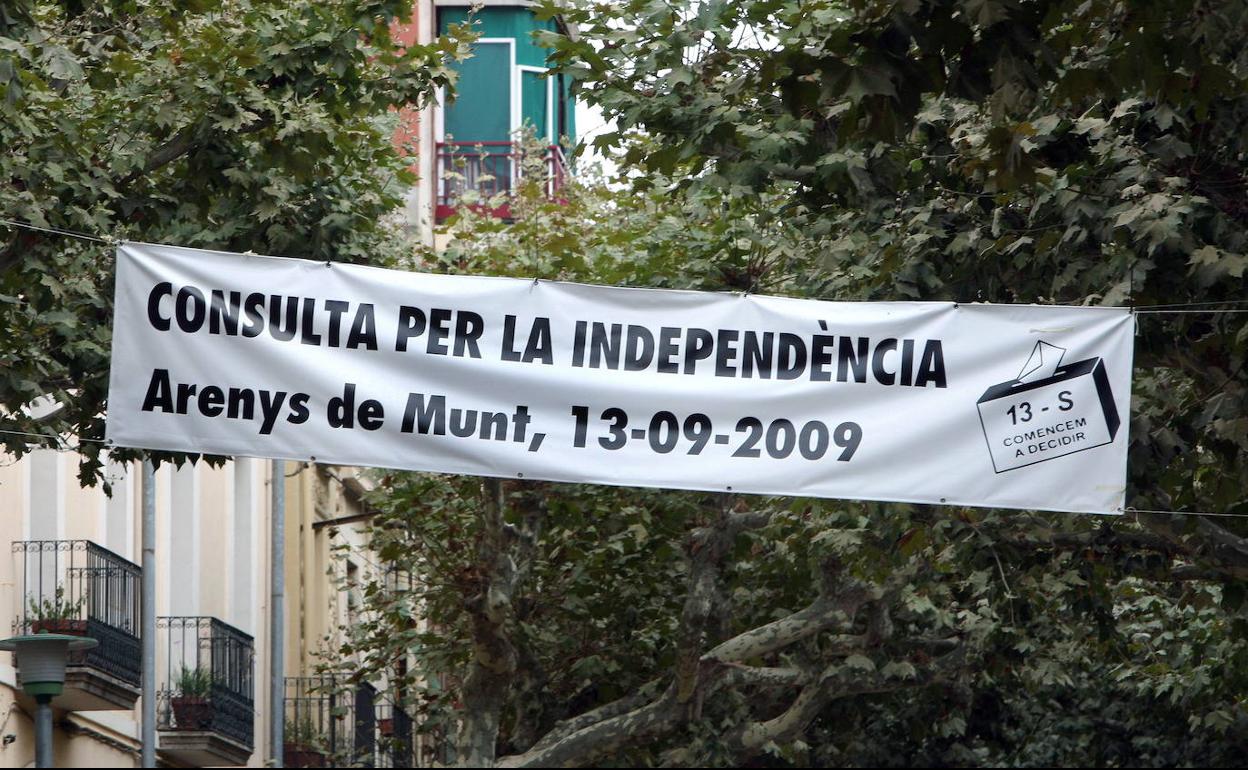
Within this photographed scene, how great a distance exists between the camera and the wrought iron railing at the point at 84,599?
782 inches

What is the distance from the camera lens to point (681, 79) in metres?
13.6

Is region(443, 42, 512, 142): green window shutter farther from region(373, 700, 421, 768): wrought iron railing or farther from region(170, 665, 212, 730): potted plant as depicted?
region(170, 665, 212, 730): potted plant

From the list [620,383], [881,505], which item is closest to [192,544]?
[881,505]

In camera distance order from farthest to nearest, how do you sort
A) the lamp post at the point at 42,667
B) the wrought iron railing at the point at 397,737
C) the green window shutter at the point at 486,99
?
the green window shutter at the point at 486,99
the wrought iron railing at the point at 397,737
the lamp post at the point at 42,667

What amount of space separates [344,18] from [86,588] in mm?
8788

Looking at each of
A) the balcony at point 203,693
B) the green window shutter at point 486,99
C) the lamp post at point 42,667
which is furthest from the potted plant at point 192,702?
the green window shutter at point 486,99

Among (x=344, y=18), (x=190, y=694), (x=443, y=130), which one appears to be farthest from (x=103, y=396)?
(x=443, y=130)

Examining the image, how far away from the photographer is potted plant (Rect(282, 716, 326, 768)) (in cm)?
2869

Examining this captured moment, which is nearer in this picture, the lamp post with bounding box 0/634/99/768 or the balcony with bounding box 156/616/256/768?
the lamp post with bounding box 0/634/99/768

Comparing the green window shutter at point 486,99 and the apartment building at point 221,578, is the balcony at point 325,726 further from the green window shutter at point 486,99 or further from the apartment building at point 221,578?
the green window shutter at point 486,99

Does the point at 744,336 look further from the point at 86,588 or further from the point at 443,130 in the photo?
the point at 443,130

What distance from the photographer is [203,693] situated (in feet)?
79.4

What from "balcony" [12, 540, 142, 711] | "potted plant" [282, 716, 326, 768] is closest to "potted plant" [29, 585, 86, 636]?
"balcony" [12, 540, 142, 711]

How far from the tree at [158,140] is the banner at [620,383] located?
3.31 m
